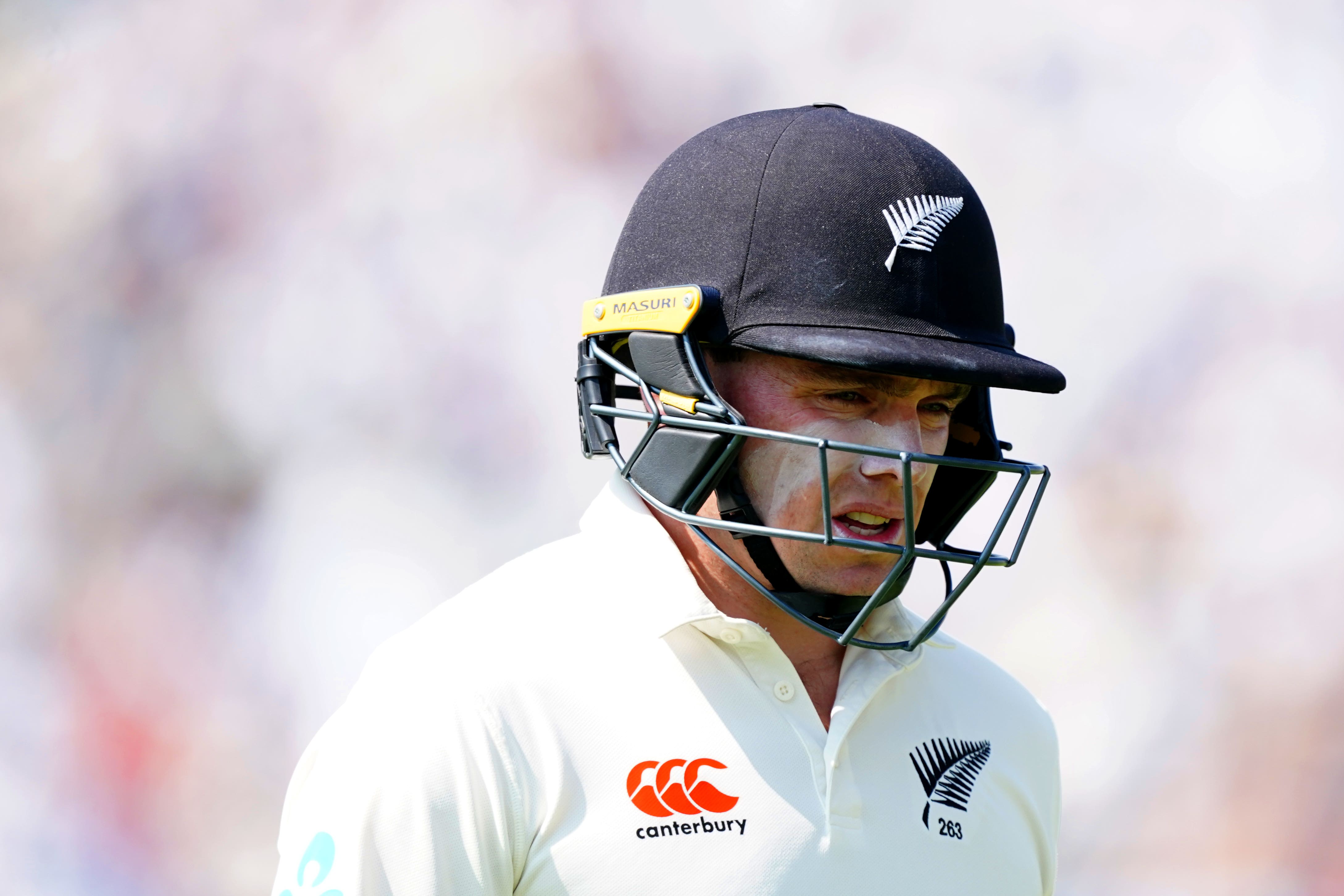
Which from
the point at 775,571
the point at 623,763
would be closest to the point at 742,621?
the point at 775,571

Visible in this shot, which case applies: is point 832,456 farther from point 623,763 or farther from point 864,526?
point 623,763

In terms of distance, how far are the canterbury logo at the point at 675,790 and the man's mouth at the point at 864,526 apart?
35cm

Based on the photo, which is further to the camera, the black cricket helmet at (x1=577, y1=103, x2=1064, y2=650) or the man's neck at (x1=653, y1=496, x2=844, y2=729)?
the man's neck at (x1=653, y1=496, x2=844, y2=729)

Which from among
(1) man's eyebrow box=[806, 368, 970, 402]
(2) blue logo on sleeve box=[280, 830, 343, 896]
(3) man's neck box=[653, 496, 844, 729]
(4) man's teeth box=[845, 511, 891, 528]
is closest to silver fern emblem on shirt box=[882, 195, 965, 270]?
(1) man's eyebrow box=[806, 368, 970, 402]

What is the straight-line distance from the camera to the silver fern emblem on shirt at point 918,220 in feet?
5.60

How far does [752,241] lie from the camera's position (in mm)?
1706

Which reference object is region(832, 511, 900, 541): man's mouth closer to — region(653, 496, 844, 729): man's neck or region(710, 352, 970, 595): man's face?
region(710, 352, 970, 595): man's face

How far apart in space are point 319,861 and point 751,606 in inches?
25.2

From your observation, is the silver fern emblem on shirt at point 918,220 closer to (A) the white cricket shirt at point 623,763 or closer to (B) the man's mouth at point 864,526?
(B) the man's mouth at point 864,526

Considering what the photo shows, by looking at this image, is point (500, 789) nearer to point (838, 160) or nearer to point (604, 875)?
point (604, 875)

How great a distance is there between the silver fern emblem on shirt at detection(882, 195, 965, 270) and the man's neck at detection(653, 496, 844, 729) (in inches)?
17.1

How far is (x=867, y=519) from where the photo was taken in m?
1.64

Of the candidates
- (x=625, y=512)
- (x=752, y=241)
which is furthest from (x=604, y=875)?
(x=752, y=241)

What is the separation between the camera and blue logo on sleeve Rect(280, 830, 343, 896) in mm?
1351
